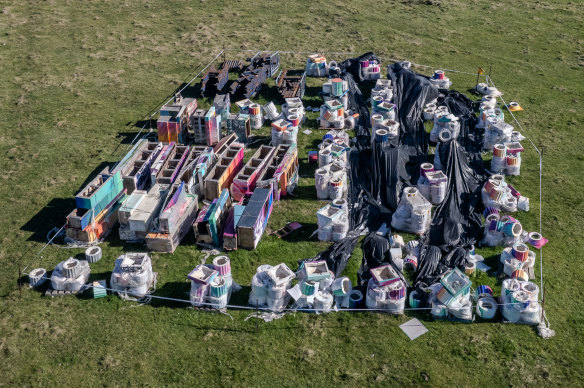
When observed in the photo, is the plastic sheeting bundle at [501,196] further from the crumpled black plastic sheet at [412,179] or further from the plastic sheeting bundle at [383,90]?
the plastic sheeting bundle at [383,90]

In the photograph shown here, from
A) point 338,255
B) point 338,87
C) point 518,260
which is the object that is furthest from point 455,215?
point 338,87

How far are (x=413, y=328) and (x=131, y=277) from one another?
333 inches

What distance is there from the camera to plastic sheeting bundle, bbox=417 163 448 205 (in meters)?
23.1

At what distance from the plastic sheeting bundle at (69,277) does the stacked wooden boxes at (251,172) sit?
6195 millimetres

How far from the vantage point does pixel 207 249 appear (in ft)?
69.4

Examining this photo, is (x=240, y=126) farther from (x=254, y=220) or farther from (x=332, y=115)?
(x=254, y=220)

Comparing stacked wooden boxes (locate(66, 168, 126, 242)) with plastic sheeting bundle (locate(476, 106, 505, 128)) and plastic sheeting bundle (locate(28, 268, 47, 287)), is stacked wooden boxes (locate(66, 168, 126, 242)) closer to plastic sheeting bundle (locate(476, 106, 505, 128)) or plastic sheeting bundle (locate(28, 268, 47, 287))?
plastic sheeting bundle (locate(28, 268, 47, 287))

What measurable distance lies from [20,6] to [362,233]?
32.0 metres

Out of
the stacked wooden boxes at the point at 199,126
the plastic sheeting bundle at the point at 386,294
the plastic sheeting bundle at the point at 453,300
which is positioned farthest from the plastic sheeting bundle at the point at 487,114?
the stacked wooden boxes at the point at 199,126

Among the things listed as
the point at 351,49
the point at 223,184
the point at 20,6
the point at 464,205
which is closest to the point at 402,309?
the point at 464,205

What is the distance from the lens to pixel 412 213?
70.9 ft

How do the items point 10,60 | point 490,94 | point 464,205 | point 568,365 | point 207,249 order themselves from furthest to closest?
point 10,60 → point 490,94 → point 464,205 → point 207,249 → point 568,365

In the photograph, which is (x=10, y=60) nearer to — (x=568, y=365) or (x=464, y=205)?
(x=464, y=205)

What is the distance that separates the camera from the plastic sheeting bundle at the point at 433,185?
23.1 metres
